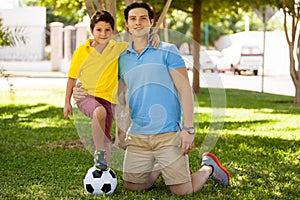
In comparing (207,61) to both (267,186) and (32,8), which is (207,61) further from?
(32,8)

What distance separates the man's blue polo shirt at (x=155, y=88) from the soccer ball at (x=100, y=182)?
422 millimetres

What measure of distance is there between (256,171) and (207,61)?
4.76 feet

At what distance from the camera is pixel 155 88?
4.42m

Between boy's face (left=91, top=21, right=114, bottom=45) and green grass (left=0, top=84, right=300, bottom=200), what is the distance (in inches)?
48.6

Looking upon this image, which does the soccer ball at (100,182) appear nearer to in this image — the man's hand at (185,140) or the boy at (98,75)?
the boy at (98,75)

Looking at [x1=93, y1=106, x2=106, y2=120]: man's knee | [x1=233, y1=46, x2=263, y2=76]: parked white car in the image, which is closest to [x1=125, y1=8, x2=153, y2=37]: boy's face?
[x1=93, y1=106, x2=106, y2=120]: man's knee

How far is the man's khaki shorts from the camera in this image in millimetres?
4441

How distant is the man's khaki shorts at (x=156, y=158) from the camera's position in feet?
14.6

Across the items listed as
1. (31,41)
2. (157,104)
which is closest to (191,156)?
(157,104)

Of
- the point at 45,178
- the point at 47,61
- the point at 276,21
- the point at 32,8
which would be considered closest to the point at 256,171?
the point at 45,178

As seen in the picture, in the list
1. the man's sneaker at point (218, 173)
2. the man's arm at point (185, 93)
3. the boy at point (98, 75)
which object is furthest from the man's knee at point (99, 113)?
Answer: the man's sneaker at point (218, 173)

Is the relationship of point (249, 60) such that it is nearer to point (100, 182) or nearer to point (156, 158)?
point (156, 158)

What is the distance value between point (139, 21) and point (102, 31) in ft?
2.01

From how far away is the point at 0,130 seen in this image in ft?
27.9
